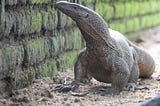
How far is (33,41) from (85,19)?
0.56 m

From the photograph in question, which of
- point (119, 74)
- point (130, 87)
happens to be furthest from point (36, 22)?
point (130, 87)

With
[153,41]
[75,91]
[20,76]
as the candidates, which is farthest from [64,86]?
[153,41]

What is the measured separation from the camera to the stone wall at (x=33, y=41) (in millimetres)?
3812

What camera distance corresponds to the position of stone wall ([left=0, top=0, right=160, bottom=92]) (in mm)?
3812

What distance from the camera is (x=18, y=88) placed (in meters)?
4.07

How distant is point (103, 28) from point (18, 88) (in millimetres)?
920

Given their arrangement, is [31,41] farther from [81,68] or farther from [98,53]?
[98,53]

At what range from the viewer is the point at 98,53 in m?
4.18

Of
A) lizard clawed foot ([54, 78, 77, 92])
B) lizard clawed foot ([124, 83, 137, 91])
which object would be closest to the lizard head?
lizard clawed foot ([54, 78, 77, 92])

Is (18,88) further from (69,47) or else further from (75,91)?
(69,47)

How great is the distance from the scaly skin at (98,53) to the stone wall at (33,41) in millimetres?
364

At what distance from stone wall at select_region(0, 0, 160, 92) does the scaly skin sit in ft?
1.20

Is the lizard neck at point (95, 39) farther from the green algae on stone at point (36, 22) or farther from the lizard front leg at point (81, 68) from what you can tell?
the green algae on stone at point (36, 22)

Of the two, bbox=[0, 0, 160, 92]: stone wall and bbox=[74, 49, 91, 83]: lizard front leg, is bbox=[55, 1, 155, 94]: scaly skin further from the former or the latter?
bbox=[0, 0, 160, 92]: stone wall
